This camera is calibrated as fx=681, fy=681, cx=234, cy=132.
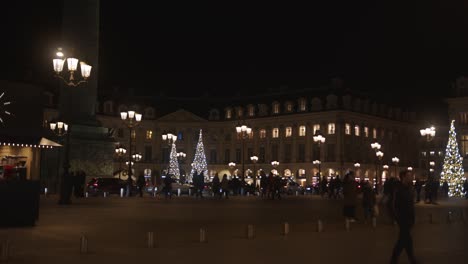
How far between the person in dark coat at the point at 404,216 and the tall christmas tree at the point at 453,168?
5037 centimetres

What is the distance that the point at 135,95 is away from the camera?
390 feet

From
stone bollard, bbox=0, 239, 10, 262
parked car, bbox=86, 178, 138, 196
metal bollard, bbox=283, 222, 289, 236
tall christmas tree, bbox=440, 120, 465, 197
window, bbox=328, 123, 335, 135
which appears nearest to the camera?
stone bollard, bbox=0, 239, 10, 262

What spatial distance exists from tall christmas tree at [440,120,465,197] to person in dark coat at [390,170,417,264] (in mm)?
50371

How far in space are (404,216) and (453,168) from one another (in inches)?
2011

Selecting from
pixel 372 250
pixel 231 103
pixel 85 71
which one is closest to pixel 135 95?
pixel 231 103

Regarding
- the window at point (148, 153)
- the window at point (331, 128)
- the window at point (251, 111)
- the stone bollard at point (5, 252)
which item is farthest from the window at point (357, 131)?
the stone bollard at point (5, 252)

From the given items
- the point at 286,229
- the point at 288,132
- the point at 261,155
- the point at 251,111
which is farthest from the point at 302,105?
the point at 286,229

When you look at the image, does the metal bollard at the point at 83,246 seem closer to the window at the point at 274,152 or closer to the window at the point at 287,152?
the window at the point at 287,152

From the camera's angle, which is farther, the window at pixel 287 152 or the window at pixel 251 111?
the window at pixel 251 111

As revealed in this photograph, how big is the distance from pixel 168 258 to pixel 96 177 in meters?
31.0

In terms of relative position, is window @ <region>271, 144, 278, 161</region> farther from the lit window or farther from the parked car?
the parked car

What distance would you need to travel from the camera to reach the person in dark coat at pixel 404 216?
11922 mm

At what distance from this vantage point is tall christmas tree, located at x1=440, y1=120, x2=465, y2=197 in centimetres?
6025

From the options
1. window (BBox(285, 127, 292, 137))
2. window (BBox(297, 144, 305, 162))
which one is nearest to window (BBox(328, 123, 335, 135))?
window (BBox(297, 144, 305, 162))
